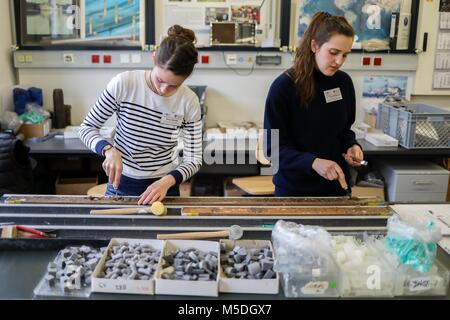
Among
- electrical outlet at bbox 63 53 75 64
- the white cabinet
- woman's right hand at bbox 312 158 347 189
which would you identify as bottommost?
the white cabinet

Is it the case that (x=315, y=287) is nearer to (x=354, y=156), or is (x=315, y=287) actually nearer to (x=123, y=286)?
(x=123, y=286)

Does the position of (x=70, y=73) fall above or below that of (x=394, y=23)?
below

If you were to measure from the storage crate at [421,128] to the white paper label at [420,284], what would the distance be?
2035 millimetres

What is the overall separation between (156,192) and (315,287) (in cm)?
70

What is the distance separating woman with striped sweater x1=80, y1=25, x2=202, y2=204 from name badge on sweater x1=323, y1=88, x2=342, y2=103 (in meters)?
0.49

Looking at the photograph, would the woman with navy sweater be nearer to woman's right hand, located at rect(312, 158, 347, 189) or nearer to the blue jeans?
woman's right hand, located at rect(312, 158, 347, 189)

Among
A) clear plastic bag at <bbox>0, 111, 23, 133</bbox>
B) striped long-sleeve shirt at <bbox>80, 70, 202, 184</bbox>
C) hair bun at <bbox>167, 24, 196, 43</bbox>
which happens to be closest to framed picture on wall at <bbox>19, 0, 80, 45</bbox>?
clear plastic bag at <bbox>0, 111, 23, 133</bbox>

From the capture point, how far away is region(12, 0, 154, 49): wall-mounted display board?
335 cm

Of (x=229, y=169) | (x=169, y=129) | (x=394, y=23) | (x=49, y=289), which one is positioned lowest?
(x=229, y=169)

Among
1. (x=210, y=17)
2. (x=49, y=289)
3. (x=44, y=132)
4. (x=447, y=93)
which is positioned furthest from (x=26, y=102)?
(x=447, y=93)
